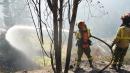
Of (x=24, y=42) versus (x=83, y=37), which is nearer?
(x=83, y=37)

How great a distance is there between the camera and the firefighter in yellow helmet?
10648 millimetres

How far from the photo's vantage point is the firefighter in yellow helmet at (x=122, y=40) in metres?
10.6

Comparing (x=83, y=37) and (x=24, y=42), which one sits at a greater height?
(x=83, y=37)

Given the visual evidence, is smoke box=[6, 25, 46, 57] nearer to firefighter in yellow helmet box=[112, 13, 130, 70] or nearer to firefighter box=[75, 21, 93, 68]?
firefighter box=[75, 21, 93, 68]

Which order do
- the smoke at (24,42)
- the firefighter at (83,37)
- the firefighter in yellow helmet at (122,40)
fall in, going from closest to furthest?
the firefighter in yellow helmet at (122,40) → the firefighter at (83,37) → the smoke at (24,42)

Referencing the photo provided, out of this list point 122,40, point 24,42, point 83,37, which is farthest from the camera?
point 24,42

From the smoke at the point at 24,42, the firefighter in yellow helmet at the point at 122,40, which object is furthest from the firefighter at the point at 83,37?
the smoke at the point at 24,42

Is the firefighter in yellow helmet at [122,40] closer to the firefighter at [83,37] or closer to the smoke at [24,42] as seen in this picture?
the firefighter at [83,37]

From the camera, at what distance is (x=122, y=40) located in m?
11.0

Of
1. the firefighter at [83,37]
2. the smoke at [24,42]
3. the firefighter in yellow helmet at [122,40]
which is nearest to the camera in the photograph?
the firefighter in yellow helmet at [122,40]

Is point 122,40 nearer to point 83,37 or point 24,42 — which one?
point 83,37

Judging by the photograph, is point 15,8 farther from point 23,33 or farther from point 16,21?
point 23,33

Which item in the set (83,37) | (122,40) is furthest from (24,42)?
(122,40)

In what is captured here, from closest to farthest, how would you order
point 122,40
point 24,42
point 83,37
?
point 122,40, point 83,37, point 24,42
